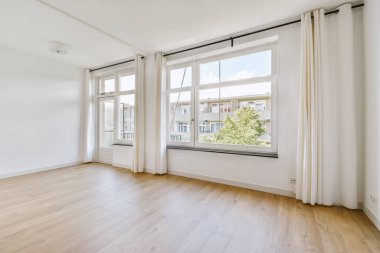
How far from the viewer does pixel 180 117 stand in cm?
422

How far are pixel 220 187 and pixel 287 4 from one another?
3.08 m

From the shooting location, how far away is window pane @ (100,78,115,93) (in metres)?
5.27

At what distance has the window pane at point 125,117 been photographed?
4.96 metres

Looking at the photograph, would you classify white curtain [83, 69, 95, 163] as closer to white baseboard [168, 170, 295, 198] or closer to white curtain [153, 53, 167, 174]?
white curtain [153, 53, 167, 174]

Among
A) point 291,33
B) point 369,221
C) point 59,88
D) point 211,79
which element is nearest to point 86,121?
point 59,88

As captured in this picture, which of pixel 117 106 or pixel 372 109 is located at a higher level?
pixel 117 106

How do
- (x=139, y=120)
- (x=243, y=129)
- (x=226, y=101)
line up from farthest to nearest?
1. (x=139, y=120)
2. (x=226, y=101)
3. (x=243, y=129)

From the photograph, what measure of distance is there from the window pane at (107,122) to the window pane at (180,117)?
2155 millimetres

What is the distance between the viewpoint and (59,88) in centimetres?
480

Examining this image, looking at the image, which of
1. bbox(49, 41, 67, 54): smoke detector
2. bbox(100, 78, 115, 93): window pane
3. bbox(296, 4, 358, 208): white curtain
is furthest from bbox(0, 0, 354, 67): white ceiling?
bbox(100, 78, 115, 93): window pane

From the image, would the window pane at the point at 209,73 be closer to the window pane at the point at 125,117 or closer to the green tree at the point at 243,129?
the green tree at the point at 243,129

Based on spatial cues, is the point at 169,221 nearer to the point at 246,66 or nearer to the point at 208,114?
the point at 208,114

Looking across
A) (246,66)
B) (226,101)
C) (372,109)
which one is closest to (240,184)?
(226,101)

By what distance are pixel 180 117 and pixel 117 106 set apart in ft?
6.69
